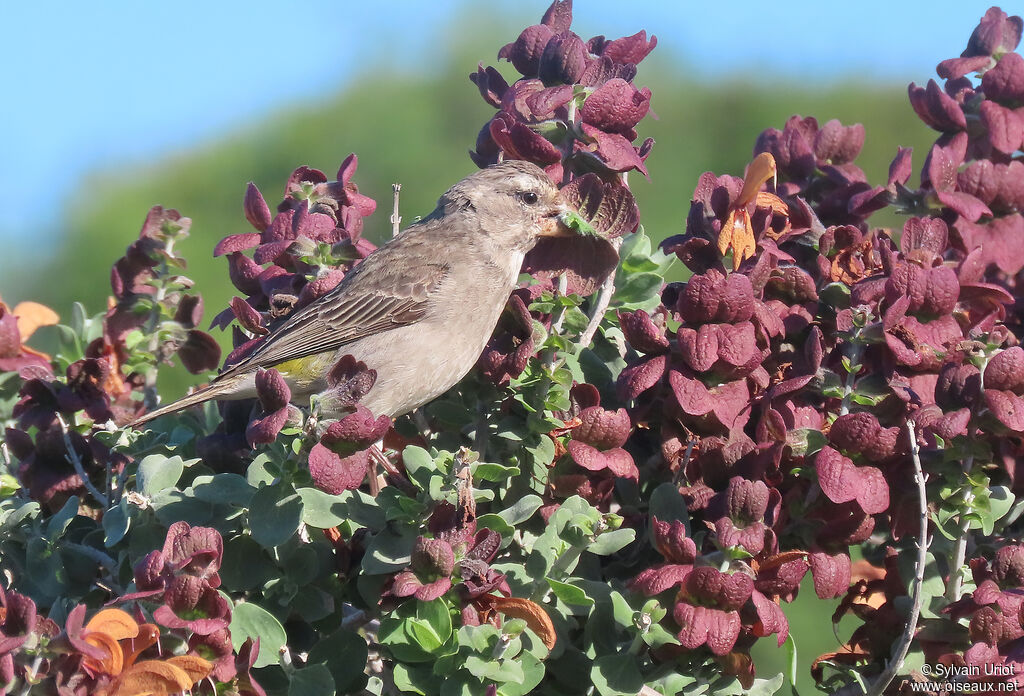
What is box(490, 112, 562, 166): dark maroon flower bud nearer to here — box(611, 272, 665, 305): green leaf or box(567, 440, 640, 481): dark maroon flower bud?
box(611, 272, 665, 305): green leaf

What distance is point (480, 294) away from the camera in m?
3.54

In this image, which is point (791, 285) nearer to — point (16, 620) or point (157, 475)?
point (157, 475)

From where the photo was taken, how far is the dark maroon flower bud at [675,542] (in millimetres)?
2164

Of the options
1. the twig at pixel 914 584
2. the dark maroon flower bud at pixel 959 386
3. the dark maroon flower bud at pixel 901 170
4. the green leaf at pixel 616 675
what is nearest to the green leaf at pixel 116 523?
the green leaf at pixel 616 675

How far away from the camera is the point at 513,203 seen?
3473mm

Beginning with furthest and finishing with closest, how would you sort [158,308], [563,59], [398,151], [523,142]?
[398,151] → [158,308] → [563,59] → [523,142]

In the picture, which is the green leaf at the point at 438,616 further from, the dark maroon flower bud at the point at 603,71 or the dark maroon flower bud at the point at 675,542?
the dark maroon flower bud at the point at 603,71

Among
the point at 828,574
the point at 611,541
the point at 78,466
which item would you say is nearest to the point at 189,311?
the point at 78,466

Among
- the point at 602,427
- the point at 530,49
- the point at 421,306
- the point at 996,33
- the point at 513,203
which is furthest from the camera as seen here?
the point at 421,306

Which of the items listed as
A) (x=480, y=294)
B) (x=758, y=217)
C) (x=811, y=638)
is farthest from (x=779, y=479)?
(x=811, y=638)

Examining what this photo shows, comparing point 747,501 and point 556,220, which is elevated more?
point 556,220

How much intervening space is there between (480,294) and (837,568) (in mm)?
1570

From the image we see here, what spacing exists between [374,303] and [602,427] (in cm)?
148

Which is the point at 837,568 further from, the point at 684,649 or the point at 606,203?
the point at 606,203
